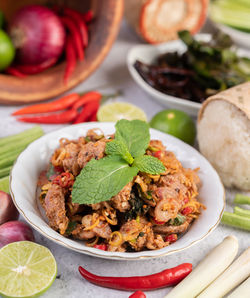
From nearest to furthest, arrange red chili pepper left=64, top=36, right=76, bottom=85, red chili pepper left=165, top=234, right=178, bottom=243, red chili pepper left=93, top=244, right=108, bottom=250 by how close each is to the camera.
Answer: red chili pepper left=93, top=244, right=108, bottom=250, red chili pepper left=165, top=234, right=178, bottom=243, red chili pepper left=64, top=36, right=76, bottom=85

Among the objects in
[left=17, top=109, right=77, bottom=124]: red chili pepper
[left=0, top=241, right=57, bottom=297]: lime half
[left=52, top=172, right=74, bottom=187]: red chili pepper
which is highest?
[left=52, top=172, right=74, bottom=187]: red chili pepper

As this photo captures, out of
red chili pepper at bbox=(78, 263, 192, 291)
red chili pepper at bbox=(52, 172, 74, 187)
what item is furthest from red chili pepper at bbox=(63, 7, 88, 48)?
red chili pepper at bbox=(78, 263, 192, 291)

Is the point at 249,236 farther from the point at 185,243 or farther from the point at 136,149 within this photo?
the point at 136,149

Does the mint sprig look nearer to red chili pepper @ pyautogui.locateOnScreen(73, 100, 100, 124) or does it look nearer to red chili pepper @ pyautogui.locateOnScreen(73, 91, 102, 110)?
red chili pepper @ pyautogui.locateOnScreen(73, 100, 100, 124)

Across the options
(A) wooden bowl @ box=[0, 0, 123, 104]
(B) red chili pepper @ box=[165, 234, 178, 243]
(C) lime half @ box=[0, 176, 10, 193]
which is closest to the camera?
(B) red chili pepper @ box=[165, 234, 178, 243]

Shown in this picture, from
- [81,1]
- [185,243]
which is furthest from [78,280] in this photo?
[81,1]

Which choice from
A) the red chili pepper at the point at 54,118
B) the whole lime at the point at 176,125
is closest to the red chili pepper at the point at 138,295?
the whole lime at the point at 176,125

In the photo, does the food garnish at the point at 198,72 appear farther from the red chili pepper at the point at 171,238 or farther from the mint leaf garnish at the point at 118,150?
the red chili pepper at the point at 171,238
